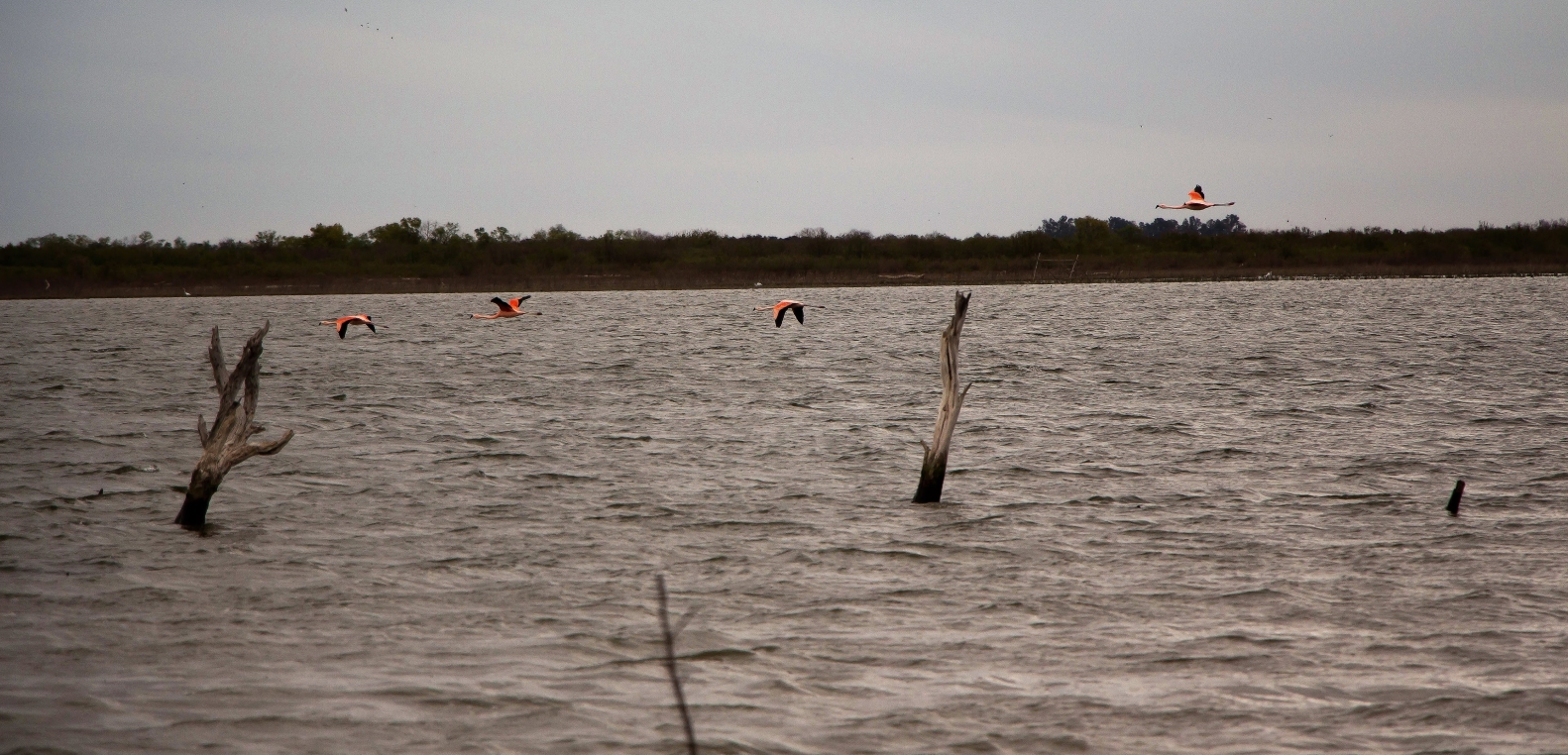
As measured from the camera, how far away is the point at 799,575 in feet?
37.0

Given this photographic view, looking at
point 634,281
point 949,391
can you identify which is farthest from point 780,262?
point 949,391

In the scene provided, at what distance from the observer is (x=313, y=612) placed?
9.95 metres

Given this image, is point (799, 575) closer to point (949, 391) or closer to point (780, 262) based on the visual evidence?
point (949, 391)

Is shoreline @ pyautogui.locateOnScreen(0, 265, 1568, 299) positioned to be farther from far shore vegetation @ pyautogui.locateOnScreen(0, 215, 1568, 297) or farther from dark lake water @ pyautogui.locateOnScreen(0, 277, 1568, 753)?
dark lake water @ pyautogui.locateOnScreen(0, 277, 1568, 753)

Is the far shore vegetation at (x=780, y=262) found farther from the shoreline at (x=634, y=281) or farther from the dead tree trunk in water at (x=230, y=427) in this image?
the dead tree trunk in water at (x=230, y=427)

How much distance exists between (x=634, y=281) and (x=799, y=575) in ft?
292

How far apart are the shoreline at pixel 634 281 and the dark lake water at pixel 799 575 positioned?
65.1m

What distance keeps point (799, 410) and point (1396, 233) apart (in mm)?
97576

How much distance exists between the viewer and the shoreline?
91.8m

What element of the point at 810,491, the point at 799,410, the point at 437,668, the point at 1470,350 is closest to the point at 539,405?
the point at 799,410

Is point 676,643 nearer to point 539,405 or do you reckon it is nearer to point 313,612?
point 313,612

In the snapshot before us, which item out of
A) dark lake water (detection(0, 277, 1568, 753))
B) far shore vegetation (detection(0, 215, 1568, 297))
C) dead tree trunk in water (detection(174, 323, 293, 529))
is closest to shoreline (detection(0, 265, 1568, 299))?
far shore vegetation (detection(0, 215, 1568, 297))

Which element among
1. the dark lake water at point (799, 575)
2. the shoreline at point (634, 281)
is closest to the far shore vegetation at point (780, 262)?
the shoreline at point (634, 281)

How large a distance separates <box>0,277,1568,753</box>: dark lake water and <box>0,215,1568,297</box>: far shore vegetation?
66701 millimetres
